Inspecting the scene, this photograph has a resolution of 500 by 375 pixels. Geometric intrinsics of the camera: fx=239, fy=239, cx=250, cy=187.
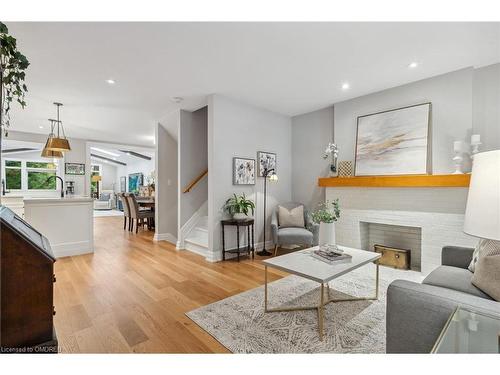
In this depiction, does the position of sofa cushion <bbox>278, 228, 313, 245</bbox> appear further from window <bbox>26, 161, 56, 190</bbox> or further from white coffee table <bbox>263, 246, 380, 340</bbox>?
window <bbox>26, 161, 56, 190</bbox>

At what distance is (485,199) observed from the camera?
0.87m

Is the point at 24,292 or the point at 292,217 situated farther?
the point at 292,217

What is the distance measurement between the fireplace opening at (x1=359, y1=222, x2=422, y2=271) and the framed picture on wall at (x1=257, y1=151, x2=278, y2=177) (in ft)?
6.13

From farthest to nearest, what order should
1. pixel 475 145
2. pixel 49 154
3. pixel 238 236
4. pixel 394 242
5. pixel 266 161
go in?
pixel 266 161 → pixel 49 154 → pixel 238 236 → pixel 394 242 → pixel 475 145

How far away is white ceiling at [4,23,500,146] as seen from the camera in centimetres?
222

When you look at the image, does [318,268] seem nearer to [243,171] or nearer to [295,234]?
[295,234]

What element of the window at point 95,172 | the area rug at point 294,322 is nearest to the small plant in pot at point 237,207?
the area rug at point 294,322

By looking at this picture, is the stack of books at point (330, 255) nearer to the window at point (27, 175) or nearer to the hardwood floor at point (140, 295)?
the hardwood floor at point (140, 295)

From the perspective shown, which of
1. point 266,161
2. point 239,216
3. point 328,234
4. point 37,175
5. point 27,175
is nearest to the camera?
point 328,234

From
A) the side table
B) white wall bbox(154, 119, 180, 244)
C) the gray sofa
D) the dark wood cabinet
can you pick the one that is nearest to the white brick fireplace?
the side table

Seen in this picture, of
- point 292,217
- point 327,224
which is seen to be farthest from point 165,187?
point 327,224

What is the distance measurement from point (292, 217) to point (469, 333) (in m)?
3.26

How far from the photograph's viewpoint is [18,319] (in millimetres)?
1170

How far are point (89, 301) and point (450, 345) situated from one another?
2872 mm
